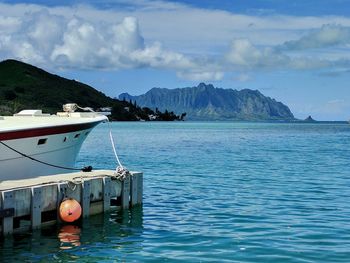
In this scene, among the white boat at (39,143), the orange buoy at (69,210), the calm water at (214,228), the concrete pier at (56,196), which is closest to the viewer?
the calm water at (214,228)

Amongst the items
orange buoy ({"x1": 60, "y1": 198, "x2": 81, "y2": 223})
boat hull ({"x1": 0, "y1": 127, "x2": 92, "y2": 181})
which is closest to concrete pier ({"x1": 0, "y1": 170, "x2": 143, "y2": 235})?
orange buoy ({"x1": 60, "y1": 198, "x2": 81, "y2": 223})

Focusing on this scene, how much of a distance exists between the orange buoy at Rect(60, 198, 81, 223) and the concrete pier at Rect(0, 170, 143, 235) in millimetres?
289

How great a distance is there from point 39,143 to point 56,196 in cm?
447

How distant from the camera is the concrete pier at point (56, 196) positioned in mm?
18047

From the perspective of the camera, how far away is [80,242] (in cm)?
1853

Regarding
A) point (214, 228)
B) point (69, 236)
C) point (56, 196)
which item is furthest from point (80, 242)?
point (214, 228)

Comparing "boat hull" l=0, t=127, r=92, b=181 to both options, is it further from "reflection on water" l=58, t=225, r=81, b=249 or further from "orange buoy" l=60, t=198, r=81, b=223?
"reflection on water" l=58, t=225, r=81, b=249

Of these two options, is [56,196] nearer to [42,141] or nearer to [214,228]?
[42,141]

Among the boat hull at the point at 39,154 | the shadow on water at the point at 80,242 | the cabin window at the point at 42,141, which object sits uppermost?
the cabin window at the point at 42,141

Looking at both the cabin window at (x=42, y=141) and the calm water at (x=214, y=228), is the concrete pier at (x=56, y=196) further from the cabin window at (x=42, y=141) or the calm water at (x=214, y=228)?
the cabin window at (x=42, y=141)

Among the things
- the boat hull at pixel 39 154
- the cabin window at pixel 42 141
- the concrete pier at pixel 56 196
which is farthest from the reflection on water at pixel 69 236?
the cabin window at pixel 42 141

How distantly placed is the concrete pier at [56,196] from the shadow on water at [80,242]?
1.36 ft

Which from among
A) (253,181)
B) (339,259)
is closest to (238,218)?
(339,259)

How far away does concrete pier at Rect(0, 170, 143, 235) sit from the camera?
18047 mm
